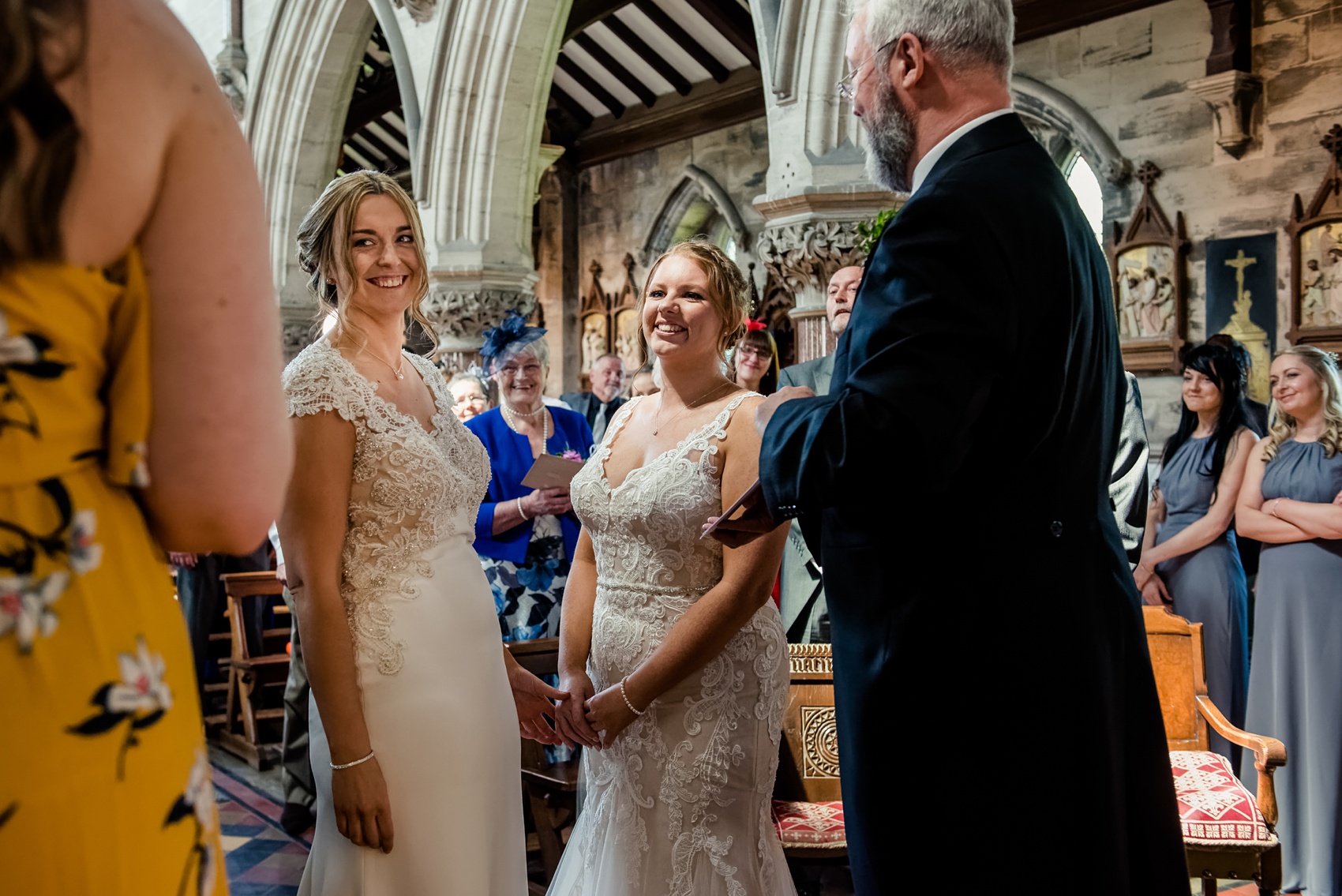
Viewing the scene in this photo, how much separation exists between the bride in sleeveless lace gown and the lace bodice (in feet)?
1.49

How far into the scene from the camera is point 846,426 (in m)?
1.34

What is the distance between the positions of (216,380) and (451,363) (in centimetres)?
662

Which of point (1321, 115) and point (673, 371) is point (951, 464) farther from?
point (1321, 115)

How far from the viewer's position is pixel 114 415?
0.81m

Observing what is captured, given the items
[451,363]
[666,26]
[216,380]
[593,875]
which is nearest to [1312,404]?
[593,875]

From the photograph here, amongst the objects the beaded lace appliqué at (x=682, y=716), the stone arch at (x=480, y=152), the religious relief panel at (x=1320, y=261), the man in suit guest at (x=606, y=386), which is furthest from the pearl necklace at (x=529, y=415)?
the religious relief panel at (x=1320, y=261)

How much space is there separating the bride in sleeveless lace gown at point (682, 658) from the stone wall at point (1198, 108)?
25.5 feet

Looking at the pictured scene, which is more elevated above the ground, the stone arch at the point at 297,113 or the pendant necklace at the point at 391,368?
the stone arch at the point at 297,113

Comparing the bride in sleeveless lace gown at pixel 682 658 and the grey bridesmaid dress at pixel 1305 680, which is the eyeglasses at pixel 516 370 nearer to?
Answer: the bride in sleeveless lace gown at pixel 682 658

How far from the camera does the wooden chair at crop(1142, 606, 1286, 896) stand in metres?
2.71

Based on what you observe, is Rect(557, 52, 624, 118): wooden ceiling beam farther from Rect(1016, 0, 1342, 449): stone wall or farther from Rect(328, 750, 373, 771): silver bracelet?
Rect(328, 750, 373, 771): silver bracelet

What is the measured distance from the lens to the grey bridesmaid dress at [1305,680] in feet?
11.9

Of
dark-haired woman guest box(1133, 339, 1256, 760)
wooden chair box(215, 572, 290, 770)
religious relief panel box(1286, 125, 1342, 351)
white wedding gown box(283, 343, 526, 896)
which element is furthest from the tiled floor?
religious relief panel box(1286, 125, 1342, 351)

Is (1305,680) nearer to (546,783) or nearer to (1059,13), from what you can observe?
(546,783)
